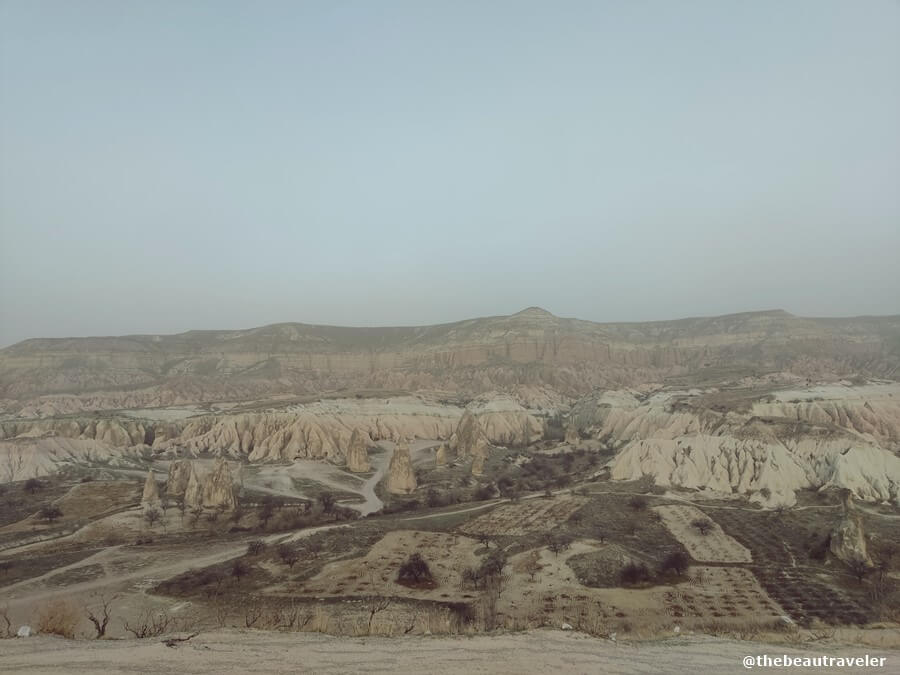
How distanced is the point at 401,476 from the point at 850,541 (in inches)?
1215

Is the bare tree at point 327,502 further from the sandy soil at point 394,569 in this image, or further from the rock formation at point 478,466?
the rock formation at point 478,466

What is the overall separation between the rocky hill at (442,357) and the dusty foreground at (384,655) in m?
96.0

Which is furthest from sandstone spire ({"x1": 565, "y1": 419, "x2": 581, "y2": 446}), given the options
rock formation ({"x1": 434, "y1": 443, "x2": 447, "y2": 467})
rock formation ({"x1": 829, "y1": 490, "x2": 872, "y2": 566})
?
rock formation ({"x1": 829, "y1": 490, "x2": 872, "y2": 566})

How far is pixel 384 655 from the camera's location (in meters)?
9.18

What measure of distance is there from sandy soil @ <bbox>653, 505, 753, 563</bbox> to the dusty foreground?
53.6ft

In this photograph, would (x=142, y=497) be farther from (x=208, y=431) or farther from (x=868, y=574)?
(x=868, y=574)

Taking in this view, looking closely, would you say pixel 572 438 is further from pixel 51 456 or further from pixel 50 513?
pixel 51 456

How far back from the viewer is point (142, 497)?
Result: 134 ft

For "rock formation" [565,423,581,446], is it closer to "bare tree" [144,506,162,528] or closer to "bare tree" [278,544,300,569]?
"bare tree" [144,506,162,528]

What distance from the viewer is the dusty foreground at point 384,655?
27.3 feet

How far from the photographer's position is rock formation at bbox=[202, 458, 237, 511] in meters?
38.8

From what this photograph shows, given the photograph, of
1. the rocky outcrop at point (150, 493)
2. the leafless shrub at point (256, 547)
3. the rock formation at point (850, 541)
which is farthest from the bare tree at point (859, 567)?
the rocky outcrop at point (150, 493)

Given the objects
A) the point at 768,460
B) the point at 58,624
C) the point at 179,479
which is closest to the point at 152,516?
the point at 179,479

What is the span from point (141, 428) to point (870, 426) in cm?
7864
